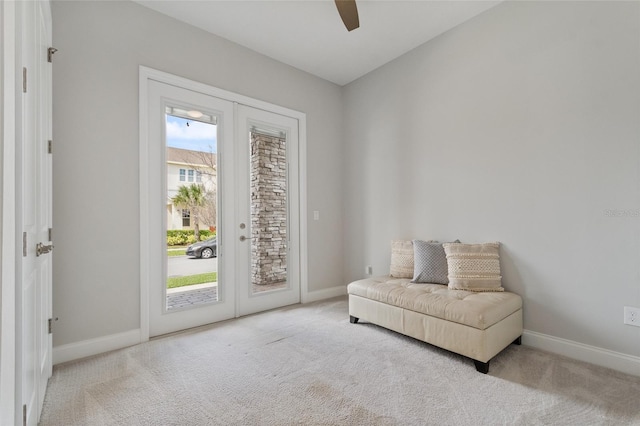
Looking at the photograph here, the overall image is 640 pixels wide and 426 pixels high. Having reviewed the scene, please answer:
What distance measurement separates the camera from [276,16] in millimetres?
2895

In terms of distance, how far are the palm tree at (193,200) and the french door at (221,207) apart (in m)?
0.01

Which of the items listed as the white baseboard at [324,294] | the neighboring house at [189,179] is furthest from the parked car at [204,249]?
the white baseboard at [324,294]

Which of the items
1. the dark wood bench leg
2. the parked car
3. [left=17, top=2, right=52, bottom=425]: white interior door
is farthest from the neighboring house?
the dark wood bench leg

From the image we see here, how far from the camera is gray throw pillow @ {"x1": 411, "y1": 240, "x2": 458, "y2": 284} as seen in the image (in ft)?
9.32

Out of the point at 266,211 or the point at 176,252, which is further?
the point at 266,211

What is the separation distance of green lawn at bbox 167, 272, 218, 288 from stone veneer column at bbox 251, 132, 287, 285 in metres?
0.47

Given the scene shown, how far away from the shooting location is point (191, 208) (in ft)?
9.91

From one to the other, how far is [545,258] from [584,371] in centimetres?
81

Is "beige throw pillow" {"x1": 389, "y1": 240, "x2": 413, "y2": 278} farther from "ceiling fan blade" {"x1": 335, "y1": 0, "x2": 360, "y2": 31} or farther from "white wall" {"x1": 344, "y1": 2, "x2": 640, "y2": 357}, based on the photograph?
"ceiling fan blade" {"x1": 335, "y1": 0, "x2": 360, "y2": 31}

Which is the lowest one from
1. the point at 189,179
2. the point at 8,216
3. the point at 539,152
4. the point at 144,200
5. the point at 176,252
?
the point at 176,252

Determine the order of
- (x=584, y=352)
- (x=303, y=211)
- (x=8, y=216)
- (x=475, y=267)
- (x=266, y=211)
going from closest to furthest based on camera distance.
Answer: (x=8, y=216)
(x=584, y=352)
(x=475, y=267)
(x=266, y=211)
(x=303, y=211)

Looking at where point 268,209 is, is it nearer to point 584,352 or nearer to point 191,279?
point 191,279

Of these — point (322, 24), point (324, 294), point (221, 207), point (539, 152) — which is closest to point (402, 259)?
point (324, 294)

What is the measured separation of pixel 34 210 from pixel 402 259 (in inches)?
115
